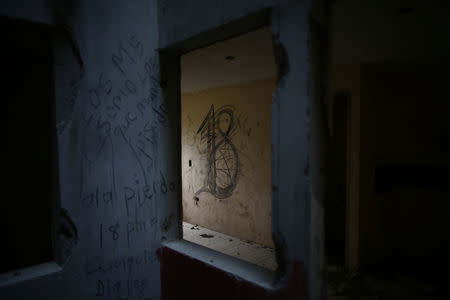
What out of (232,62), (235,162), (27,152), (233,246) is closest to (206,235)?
(233,246)

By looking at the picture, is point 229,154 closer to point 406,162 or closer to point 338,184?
point 338,184

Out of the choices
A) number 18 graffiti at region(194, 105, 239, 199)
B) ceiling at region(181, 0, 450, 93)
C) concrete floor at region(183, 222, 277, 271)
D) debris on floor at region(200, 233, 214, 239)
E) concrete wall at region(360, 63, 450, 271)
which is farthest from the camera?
debris on floor at region(200, 233, 214, 239)

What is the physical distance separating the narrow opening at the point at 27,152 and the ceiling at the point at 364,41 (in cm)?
164

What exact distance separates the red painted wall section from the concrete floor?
206cm

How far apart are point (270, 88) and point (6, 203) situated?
3723mm

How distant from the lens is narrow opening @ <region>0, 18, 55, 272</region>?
6.00 feet

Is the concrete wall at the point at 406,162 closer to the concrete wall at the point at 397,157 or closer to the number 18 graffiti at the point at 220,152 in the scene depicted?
the concrete wall at the point at 397,157

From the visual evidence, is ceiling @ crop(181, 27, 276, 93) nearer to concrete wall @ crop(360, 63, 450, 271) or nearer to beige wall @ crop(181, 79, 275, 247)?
beige wall @ crop(181, 79, 275, 247)

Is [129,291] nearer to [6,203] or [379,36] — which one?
[6,203]

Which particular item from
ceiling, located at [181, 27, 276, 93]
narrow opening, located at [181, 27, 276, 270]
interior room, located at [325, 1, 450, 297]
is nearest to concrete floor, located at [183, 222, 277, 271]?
narrow opening, located at [181, 27, 276, 270]

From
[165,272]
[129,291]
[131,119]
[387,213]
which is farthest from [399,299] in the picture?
[131,119]

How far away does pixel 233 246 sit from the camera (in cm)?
471

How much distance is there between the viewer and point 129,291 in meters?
2.07

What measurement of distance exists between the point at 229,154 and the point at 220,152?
0.80ft
